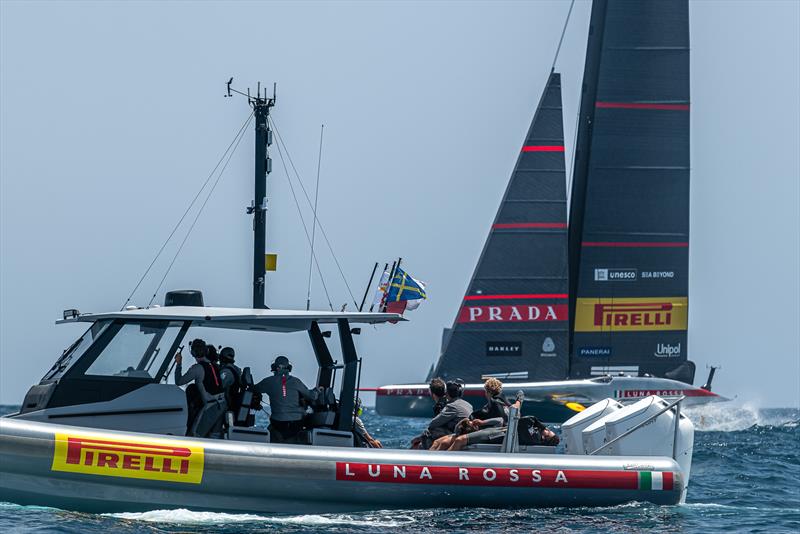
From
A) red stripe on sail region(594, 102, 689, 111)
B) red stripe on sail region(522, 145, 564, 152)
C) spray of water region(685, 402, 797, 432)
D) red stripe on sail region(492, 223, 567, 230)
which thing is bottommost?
spray of water region(685, 402, 797, 432)

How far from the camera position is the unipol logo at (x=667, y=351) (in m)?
41.4

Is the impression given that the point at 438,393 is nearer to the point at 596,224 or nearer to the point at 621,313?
the point at 596,224

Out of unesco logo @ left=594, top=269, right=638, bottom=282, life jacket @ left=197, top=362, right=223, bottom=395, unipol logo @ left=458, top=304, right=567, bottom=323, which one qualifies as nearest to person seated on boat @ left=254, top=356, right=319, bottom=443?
life jacket @ left=197, top=362, right=223, bottom=395

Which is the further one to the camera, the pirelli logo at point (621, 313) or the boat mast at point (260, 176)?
the pirelli logo at point (621, 313)

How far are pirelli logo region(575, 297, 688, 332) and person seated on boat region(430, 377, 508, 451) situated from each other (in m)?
26.2

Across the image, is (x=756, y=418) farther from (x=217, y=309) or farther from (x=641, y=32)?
(x=217, y=309)

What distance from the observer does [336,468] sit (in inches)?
530

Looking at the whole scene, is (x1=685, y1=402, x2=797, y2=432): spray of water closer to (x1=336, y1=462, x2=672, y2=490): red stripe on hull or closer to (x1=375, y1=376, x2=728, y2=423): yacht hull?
(x1=375, y1=376, x2=728, y2=423): yacht hull

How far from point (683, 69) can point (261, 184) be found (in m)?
20.4

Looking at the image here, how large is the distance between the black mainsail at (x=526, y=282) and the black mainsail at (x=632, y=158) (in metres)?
1.05

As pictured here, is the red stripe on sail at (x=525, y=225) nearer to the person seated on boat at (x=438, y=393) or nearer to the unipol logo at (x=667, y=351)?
the unipol logo at (x=667, y=351)

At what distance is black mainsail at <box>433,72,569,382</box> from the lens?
3925cm

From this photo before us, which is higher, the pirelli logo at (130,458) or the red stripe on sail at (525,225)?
the red stripe on sail at (525,225)

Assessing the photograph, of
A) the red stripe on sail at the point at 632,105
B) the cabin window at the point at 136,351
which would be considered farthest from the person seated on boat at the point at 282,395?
the red stripe on sail at the point at 632,105
